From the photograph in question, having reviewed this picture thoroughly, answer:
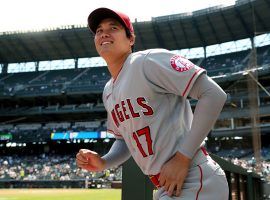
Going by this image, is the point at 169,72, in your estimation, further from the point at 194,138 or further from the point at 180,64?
the point at 194,138

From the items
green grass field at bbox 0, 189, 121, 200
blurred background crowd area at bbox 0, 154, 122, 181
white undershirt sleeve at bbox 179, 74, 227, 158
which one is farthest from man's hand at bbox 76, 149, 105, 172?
blurred background crowd area at bbox 0, 154, 122, 181

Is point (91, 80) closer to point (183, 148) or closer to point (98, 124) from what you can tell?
point (98, 124)

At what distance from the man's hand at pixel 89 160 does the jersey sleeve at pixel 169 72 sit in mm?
708

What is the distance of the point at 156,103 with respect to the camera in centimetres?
202

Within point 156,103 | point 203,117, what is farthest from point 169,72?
point 203,117

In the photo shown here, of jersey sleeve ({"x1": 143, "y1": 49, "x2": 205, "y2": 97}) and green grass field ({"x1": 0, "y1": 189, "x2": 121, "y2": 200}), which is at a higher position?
jersey sleeve ({"x1": 143, "y1": 49, "x2": 205, "y2": 97})

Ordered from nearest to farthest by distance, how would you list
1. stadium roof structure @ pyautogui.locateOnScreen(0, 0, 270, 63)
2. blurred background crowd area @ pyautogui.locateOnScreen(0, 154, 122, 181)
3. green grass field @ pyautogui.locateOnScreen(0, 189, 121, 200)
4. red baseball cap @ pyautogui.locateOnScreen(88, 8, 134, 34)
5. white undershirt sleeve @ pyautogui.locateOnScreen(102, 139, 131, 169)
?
red baseball cap @ pyautogui.locateOnScreen(88, 8, 134, 34)
white undershirt sleeve @ pyautogui.locateOnScreen(102, 139, 131, 169)
green grass field @ pyautogui.locateOnScreen(0, 189, 121, 200)
blurred background crowd area @ pyautogui.locateOnScreen(0, 154, 122, 181)
stadium roof structure @ pyautogui.locateOnScreen(0, 0, 270, 63)

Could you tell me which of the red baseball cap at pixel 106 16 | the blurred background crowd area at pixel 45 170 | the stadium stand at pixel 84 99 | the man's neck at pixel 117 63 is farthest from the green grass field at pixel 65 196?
the red baseball cap at pixel 106 16

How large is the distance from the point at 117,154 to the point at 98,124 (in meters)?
47.8

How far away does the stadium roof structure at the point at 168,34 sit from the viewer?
150ft

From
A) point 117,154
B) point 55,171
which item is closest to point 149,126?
point 117,154

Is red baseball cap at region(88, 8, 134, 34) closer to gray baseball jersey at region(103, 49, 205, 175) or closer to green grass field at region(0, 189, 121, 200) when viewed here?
gray baseball jersey at region(103, 49, 205, 175)

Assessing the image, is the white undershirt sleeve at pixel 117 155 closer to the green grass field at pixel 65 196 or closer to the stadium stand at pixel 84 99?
the green grass field at pixel 65 196

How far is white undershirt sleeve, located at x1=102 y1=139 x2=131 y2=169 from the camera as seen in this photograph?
255 centimetres
